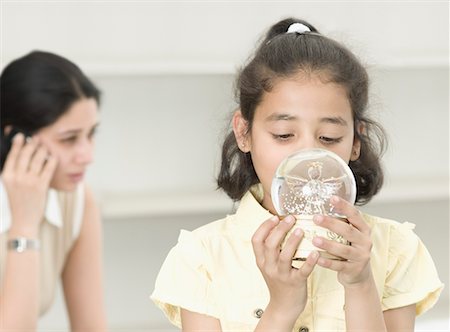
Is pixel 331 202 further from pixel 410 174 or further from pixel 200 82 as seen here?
pixel 410 174

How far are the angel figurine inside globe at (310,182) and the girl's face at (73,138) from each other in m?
0.20

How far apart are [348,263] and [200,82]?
1001 mm

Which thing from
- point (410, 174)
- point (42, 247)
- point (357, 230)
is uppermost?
point (357, 230)

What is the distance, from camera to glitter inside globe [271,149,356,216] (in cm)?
71

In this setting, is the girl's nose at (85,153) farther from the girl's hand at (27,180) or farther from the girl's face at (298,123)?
the girl's face at (298,123)

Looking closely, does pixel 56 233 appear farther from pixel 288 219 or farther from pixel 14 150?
pixel 288 219

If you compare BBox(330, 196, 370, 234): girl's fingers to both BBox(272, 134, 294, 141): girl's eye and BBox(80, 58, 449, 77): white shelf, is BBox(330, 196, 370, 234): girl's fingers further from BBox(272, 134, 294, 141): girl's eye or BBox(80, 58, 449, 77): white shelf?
BBox(80, 58, 449, 77): white shelf

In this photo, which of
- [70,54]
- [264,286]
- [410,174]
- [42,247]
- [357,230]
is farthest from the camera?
[410,174]

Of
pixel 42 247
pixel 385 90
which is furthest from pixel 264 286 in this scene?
pixel 385 90

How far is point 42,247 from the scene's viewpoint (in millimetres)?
1041

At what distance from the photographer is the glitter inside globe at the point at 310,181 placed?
71 cm

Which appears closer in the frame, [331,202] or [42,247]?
[331,202]

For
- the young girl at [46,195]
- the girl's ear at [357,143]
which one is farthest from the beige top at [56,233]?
the girl's ear at [357,143]

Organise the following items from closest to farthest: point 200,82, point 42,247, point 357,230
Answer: point 357,230 → point 42,247 → point 200,82
